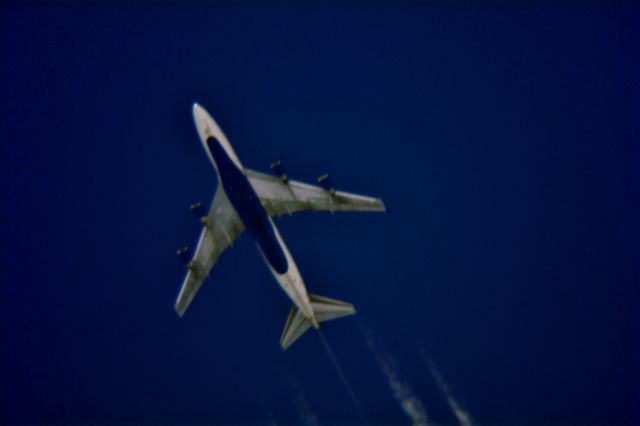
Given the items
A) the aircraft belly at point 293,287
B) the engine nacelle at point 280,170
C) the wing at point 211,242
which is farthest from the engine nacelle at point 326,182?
the wing at point 211,242

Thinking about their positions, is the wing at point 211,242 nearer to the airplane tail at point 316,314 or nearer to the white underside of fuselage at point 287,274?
the white underside of fuselage at point 287,274

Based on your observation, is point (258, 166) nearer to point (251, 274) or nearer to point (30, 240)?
point (251, 274)

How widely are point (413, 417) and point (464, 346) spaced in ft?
27.2

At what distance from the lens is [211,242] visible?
4228cm

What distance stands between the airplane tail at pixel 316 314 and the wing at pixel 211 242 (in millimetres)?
8701

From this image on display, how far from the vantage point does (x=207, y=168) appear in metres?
43.6

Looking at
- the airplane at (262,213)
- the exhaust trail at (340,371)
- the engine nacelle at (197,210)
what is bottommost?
the exhaust trail at (340,371)

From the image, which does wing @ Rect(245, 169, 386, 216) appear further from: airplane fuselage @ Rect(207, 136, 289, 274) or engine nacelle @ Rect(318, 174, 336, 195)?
airplane fuselage @ Rect(207, 136, 289, 274)

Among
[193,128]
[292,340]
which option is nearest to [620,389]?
[292,340]

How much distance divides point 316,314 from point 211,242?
1177 cm

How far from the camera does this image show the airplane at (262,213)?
3700cm

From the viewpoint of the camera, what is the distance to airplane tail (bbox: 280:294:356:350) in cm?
3975

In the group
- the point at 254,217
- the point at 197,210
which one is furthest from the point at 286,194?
the point at 197,210

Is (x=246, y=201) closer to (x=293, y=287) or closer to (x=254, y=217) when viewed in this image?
(x=254, y=217)
